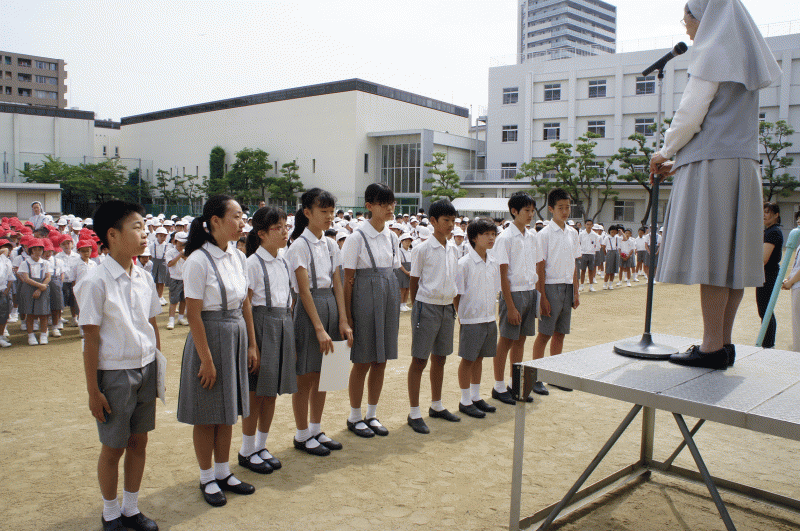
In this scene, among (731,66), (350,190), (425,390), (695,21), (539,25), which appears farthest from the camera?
(539,25)

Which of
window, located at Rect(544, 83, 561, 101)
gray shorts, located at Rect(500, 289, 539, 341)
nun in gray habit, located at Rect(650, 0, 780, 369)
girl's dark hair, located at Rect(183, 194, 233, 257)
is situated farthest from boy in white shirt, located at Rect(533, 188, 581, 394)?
window, located at Rect(544, 83, 561, 101)

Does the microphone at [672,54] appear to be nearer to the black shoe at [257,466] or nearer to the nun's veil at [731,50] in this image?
the nun's veil at [731,50]

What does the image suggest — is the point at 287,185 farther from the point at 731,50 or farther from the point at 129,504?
the point at 731,50

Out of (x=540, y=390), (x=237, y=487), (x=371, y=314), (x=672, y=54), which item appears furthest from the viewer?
(x=540, y=390)

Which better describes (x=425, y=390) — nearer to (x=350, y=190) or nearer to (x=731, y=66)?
(x=731, y=66)

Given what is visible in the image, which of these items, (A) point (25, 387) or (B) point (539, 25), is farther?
(B) point (539, 25)

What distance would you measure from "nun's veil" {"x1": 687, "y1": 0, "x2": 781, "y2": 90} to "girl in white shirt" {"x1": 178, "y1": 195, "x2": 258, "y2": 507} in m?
2.65

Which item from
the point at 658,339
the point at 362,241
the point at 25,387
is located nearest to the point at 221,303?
the point at 362,241

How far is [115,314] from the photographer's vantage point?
3.06 meters

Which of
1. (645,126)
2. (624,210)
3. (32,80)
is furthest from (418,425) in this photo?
(32,80)

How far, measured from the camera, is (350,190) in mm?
40438

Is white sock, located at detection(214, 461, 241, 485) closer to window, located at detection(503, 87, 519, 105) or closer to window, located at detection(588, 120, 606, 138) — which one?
window, located at detection(588, 120, 606, 138)

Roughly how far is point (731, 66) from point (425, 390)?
426 cm

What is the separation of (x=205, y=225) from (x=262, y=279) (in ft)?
2.01
